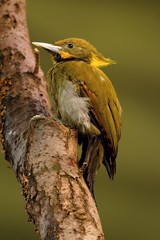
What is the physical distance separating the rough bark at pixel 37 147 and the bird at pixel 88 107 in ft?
0.51

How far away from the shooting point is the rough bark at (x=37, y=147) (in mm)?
1455

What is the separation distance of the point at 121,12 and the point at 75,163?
1.67 meters

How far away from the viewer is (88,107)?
2.21 metres

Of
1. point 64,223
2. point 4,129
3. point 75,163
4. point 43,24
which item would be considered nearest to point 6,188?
point 43,24

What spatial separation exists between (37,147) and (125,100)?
183 cm

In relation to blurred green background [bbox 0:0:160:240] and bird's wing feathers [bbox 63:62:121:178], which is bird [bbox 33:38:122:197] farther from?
blurred green background [bbox 0:0:160:240]

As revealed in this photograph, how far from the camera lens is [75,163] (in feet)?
5.53

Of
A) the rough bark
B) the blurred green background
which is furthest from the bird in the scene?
the blurred green background

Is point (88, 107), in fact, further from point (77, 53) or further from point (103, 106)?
point (77, 53)

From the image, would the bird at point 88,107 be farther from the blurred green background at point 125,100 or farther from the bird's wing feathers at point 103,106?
the blurred green background at point 125,100

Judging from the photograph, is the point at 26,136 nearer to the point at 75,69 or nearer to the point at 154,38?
the point at 75,69

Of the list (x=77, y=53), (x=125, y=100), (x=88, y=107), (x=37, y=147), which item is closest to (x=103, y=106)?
(x=88, y=107)

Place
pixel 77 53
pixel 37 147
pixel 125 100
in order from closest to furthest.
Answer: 1. pixel 37 147
2. pixel 77 53
3. pixel 125 100

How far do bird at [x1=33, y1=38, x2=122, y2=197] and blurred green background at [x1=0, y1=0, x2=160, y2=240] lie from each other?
89 cm
